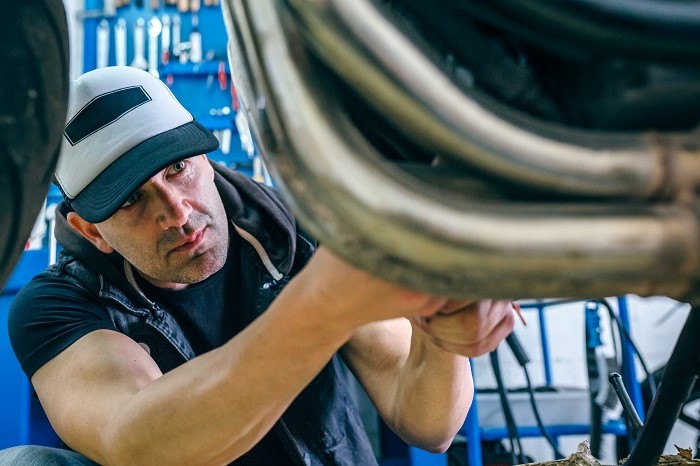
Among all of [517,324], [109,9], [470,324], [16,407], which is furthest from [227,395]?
[109,9]

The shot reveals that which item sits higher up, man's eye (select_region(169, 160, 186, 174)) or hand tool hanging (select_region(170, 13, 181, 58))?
hand tool hanging (select_region(170, 13, 181, 58))

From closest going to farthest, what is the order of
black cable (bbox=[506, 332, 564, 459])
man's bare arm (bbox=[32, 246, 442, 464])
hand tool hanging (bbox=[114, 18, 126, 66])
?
man's bare arm (bbox=[32, 246, 442, 464]) → black cable (bbox=[506, 332, 564, 459]) → hand tool hanging (bbox=[114, 18, 126, 66])

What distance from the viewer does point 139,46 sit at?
106 inches

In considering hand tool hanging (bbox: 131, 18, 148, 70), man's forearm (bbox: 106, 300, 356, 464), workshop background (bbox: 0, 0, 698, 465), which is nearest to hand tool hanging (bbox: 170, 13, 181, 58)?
workshop background (bbox: 0, 0, 698, 465)

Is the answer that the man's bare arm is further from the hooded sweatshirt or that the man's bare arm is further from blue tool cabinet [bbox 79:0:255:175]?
blue tool cabinet [bbox 79:0:255:175]

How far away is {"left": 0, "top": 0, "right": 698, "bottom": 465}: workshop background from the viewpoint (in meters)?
1.91

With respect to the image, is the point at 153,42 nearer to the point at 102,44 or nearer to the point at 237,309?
the point at 102,44

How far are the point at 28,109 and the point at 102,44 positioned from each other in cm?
249

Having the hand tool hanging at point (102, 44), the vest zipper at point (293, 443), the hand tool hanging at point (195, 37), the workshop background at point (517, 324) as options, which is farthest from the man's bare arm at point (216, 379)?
the hand tool hanging at point (102, 44)

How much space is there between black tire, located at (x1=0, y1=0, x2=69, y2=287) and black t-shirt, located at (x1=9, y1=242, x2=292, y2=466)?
513 millimetres

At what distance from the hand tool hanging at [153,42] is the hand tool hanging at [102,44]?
0.18 m

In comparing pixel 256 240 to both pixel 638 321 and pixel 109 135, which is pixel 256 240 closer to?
pixel 109 135

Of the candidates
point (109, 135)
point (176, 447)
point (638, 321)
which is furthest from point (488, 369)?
point (176, 447)

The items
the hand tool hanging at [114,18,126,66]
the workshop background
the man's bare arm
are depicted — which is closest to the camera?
the man's bare arm
